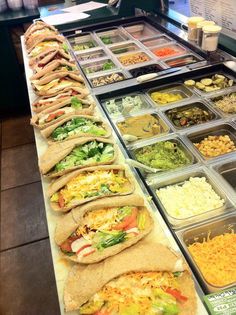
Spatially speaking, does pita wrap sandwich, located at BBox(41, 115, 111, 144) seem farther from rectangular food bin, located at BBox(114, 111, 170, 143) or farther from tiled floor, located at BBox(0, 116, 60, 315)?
tiled floor, located at BBox(0, 116, 60, 315)

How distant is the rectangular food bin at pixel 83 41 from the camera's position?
3354 millimetres

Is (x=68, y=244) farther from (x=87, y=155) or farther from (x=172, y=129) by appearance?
(x=172, y=129)

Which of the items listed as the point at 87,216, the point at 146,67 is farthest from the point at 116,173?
the point at 146,67

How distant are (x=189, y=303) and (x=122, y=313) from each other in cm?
22

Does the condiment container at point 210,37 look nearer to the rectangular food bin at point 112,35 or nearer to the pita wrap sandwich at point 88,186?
the rectangular food bin at point 112,35

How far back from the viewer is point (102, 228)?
1165 millimetres

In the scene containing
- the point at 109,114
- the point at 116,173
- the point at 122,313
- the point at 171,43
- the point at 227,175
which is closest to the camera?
the point at 122,313

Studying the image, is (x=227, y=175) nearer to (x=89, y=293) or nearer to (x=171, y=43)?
(x=89, y=293)

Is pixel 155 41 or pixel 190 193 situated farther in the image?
pixel 155 41

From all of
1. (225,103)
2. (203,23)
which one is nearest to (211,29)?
(203,23)

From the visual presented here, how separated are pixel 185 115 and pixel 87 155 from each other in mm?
857

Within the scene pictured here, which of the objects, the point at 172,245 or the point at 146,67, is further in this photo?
the point at 146,67

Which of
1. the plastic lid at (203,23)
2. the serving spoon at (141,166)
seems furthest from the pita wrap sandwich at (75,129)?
the plastic lid at (203,23)

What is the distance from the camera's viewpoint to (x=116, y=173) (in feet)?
4.72
